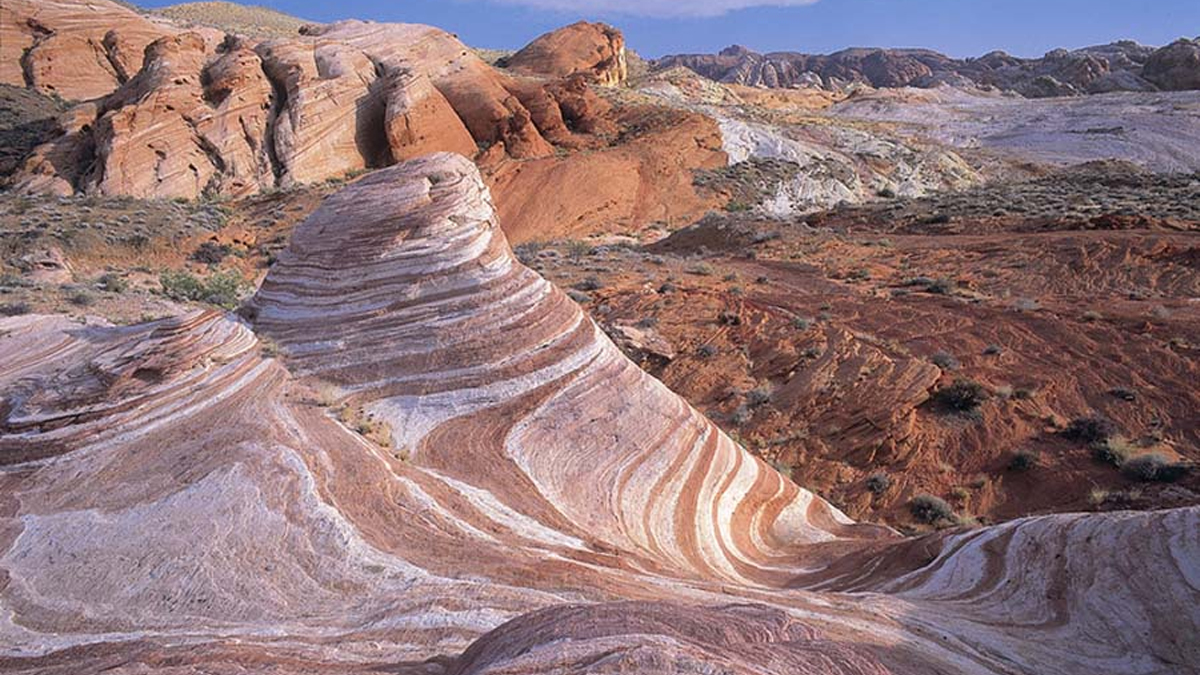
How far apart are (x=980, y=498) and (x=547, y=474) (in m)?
7.11

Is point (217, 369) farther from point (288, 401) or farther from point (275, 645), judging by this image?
point (275, 645)

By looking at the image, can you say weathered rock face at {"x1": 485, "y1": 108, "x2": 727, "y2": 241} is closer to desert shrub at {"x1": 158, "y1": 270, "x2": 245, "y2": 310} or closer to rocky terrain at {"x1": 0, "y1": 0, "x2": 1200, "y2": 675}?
rocky terrain at {"x1": 0, "y1": 0, "x2": 1200, "y2": 675}

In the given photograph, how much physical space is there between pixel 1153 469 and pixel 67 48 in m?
52.1

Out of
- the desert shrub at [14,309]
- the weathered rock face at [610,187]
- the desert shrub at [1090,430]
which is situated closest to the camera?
the desert shrub at [1090,430]

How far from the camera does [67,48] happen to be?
1570 inches

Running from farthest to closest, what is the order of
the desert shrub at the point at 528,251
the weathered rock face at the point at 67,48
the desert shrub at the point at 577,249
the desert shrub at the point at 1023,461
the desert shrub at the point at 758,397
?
the weathered rock face at the point at 67,48 → the desert shrub at the point at 577,249 → the desert shrub at the point at 528,251 → the desert shrub at the point at 758,397 → the desert shrub at the point at 1023,461

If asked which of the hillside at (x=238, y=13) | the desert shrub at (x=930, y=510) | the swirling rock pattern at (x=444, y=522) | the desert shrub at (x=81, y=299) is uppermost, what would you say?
the hillside at (x=238, y=13)

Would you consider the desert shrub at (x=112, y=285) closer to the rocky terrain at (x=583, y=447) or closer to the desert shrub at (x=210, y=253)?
the rocky terrain at (x=583, y=447)

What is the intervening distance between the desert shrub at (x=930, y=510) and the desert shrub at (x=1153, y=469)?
8.25 feet

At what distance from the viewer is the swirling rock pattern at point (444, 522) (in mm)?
3582

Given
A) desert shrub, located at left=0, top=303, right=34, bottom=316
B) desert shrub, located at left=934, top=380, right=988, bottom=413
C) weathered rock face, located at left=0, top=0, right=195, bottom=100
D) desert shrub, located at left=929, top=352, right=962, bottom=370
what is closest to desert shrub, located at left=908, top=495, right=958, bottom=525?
desert shrub, located at left=934, top=380, right=988, bottom=413

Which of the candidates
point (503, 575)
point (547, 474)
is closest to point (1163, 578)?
point (503, 575)

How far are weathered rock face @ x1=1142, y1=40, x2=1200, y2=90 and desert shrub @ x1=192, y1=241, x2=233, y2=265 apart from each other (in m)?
99.0

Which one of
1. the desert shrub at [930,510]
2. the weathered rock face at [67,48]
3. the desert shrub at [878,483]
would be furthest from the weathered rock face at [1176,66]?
the weathered rock face at [67,48]
